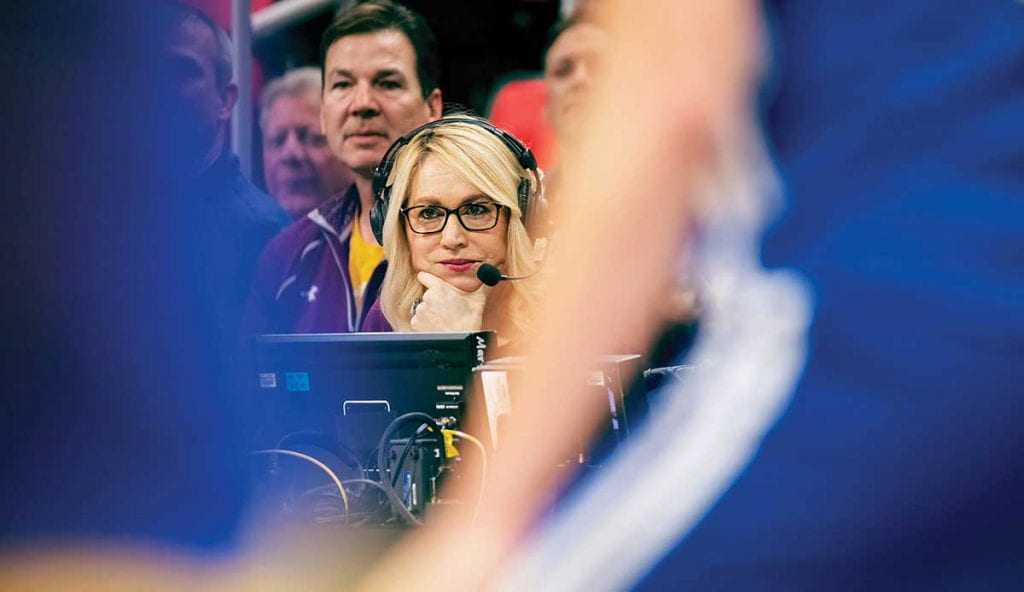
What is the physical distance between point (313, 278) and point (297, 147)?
0.35 m

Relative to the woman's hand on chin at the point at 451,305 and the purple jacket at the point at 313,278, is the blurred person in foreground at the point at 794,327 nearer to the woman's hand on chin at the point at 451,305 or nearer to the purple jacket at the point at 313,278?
the woman's hand on chin at the point at 451,305

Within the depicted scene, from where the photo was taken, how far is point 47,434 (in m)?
0.81

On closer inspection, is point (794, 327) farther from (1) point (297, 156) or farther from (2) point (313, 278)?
(1) point (297, 156)

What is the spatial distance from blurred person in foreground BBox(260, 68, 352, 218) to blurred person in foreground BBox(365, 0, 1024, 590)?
226 centimetres

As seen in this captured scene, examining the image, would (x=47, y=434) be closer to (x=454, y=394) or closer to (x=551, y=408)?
(x=551, y=408)

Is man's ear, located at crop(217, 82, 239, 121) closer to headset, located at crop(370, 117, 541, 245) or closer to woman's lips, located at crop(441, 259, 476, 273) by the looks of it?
headset, located at crop(370, 117, 541, 245)

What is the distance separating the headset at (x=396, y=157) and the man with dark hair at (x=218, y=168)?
32 centimetres

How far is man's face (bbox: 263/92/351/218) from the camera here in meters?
2.69

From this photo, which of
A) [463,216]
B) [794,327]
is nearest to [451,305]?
[463,216]

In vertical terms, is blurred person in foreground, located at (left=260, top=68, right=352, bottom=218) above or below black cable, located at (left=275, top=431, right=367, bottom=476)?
above

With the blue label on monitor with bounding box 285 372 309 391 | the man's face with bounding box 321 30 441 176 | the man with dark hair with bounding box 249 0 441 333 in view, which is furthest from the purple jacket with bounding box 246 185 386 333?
the blue label on monitor with bounding box 285 372 309 391

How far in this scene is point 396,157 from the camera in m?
2.28

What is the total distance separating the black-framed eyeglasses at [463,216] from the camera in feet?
7.20

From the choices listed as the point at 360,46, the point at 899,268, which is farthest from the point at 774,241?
the point at 360,46
